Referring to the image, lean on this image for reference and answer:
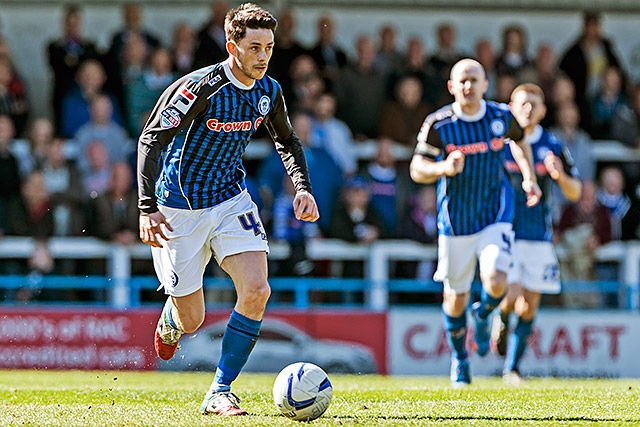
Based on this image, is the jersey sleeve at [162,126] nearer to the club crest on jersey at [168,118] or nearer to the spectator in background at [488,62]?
the club crest on jersey at [168,118]

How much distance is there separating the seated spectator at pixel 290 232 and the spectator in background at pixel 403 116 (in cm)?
188

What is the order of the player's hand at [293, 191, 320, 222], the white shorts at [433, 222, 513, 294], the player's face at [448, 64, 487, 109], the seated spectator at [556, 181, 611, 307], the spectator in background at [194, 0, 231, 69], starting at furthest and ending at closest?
the seated spectator at [556, 181, 611, 307] → the spectator in background at [194, 0, 231, 69] → the white shorts at [433, 222, 513, 294] → the player's face at [448, 64, 487, 109] → the player's hand at [293, 191, 320, 222]

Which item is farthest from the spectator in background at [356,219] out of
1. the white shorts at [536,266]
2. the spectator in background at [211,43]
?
the white shorts at [536,266]

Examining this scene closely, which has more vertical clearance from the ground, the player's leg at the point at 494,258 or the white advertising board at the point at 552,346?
the player's leg at the point at 494,258

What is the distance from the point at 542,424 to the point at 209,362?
8.81 m

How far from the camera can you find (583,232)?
16156 mm

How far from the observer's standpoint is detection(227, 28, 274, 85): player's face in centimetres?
729

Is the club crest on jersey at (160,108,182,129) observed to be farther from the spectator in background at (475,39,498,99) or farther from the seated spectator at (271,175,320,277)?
the spectator in background at (475,39,498,99)

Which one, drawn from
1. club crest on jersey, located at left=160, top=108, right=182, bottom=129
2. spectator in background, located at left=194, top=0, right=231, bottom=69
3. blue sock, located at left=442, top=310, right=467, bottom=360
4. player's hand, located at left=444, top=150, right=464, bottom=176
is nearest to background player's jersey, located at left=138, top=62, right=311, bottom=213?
club crest on jersey, located at left=160, top=108, right=182, bottom=129

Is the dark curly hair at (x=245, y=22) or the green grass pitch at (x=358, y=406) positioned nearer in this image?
the green grass pitch at (x=358, y=406)

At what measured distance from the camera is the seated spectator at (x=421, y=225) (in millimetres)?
15836

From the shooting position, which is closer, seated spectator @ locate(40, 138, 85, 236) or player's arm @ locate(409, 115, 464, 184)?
player's arm @ locate(409, 115, 464, 184)

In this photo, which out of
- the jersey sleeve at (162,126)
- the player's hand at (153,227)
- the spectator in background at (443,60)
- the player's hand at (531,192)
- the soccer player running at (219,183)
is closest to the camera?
the player's hand at (153,227)

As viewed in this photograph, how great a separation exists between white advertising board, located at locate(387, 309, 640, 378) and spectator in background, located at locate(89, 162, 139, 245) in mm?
3581
